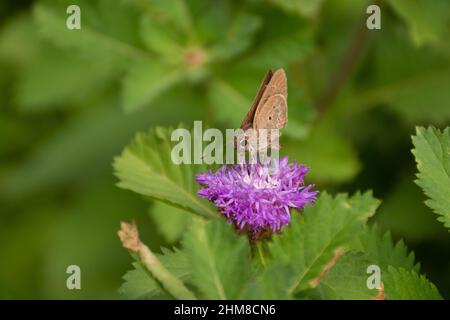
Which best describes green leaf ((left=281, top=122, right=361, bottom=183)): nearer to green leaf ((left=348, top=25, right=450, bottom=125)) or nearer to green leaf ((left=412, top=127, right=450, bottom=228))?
green leaf ((left=348, top=25, right=450, bottom=125))

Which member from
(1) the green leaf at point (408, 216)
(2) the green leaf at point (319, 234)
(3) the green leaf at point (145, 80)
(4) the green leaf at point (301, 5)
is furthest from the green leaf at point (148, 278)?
(1) the green leaf at point (408, 216)

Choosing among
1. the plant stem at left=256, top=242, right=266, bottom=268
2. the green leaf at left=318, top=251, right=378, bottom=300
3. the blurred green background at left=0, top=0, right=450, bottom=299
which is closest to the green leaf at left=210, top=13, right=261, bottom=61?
the blurred green background at left=0, top=0, right=450, bottom=299

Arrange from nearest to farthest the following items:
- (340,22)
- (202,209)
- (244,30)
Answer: (202,209) < (244,30) < (340,22)

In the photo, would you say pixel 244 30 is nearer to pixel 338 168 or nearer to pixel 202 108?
pixel 338 168

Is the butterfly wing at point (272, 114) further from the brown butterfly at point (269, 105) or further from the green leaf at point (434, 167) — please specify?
the green leaf at point (434, 167)

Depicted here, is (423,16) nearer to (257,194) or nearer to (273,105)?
(273,105)
